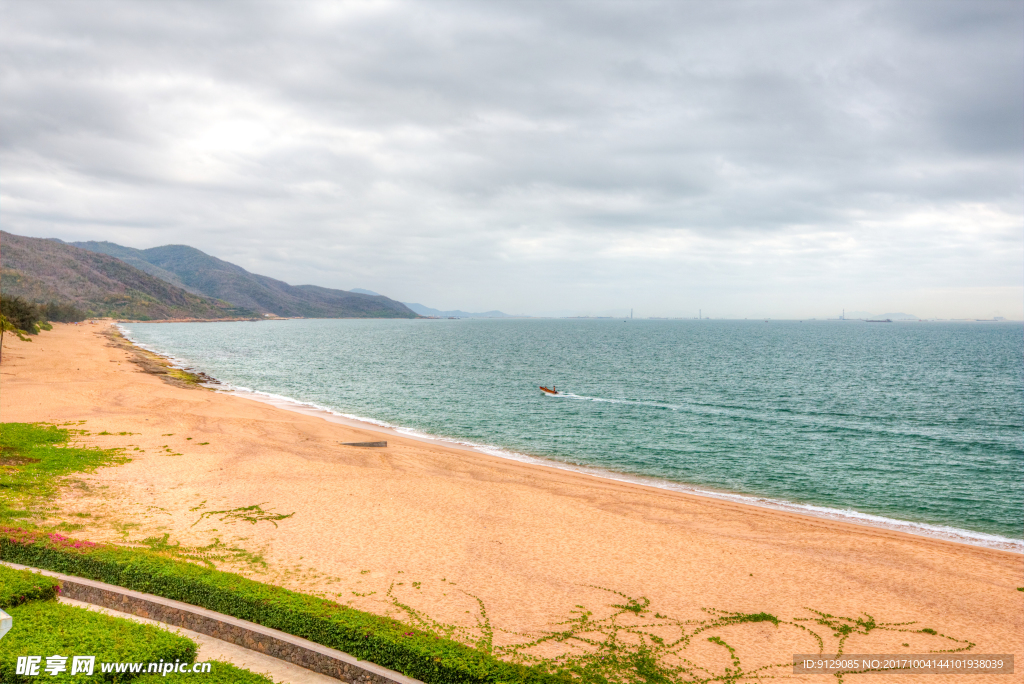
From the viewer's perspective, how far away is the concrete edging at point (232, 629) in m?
11.6

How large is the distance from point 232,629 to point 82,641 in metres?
2.95

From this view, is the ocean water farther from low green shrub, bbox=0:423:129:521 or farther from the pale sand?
low green shrub, bbox=0:423:129:521

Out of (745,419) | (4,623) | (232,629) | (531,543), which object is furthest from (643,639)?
(745,419)

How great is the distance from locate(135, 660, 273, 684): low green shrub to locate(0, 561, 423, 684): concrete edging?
122cm

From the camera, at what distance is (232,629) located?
41.8 ft

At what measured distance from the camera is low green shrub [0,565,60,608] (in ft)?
39.7

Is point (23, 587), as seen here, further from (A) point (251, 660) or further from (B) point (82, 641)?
(A) point (251, 660)

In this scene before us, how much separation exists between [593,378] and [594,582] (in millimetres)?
66609

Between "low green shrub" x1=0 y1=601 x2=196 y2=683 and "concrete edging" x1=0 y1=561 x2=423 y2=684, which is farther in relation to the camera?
"concrete edging" x1=0 y1=561 x2=423 y2=684

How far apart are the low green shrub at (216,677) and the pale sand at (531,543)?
14.0 feet

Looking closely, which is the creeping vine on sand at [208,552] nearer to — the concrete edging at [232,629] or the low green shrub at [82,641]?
the concrete edging at [232,629]

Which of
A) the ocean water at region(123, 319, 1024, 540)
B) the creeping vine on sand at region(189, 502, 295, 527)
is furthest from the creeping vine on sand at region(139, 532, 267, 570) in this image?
the ocean water at region(123, 319, 1024, 540)

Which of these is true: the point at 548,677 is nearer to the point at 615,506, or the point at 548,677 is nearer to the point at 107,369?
the point at 615,506

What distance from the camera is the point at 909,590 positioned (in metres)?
18.6
